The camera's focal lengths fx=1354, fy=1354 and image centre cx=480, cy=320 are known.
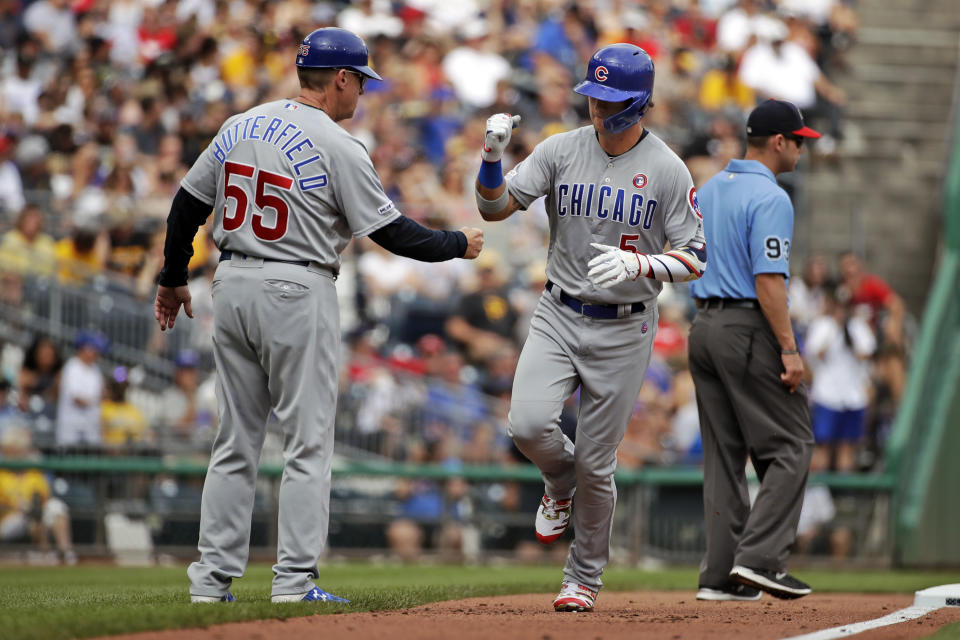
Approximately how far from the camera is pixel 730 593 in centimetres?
700

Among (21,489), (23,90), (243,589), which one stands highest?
(23,90)

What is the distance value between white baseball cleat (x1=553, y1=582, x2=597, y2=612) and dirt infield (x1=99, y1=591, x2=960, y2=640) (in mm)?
71

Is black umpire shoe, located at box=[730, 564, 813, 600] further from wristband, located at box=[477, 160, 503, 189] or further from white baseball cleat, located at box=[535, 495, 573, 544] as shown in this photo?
wristband, located at box=[477, 160, 503, 189]

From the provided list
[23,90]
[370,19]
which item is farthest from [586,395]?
[370,19]

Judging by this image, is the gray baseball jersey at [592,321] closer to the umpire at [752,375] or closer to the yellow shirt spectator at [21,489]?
the umpire at [752,375]

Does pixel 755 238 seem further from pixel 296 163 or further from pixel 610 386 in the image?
pixel 296 163

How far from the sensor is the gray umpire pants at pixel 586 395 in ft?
20.2

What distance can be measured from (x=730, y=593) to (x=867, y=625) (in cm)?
157

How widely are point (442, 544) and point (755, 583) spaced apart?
5.90m

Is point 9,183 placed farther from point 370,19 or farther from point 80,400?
point 370,19

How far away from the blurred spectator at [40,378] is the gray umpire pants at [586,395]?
7.50 m

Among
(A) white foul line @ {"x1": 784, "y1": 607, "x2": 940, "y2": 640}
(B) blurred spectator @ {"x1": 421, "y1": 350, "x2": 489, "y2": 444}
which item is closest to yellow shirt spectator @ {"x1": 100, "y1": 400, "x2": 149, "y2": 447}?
(B) blurred spectator @ {"x1": 421, "y1": 350, "x2": 489, "y2": 444}

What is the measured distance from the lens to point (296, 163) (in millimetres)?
5570

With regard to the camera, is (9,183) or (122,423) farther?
(9,183)
